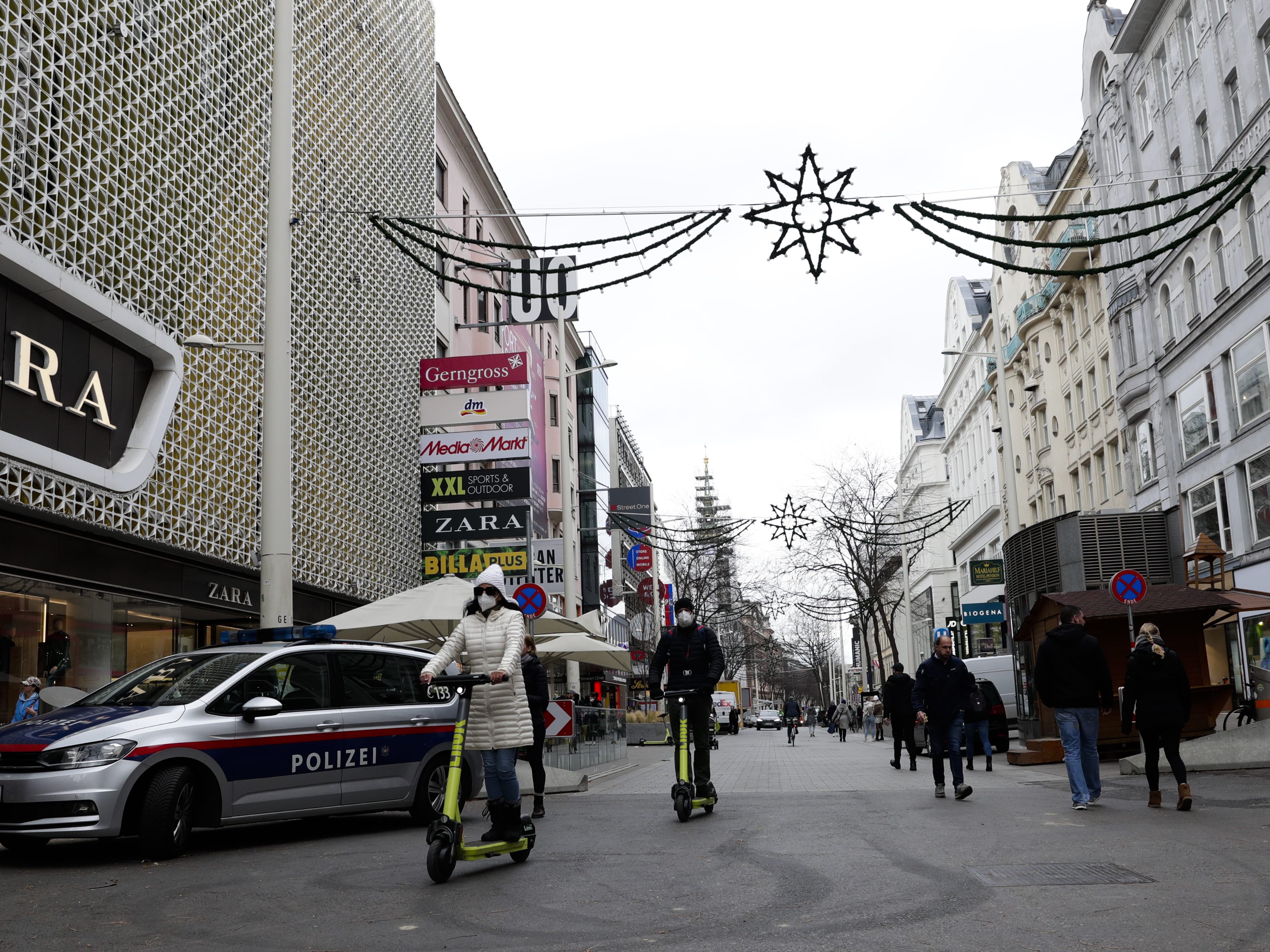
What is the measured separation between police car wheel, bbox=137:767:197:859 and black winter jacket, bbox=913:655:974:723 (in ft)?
25.2

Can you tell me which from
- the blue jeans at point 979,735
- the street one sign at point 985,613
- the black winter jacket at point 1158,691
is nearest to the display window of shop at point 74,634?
the blue jeans at point 979,735

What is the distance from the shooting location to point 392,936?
6.32 m

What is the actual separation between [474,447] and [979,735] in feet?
51.0

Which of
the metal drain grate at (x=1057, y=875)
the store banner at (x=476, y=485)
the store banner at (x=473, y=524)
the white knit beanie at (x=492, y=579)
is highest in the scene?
the store banner at (x=476, y=485)

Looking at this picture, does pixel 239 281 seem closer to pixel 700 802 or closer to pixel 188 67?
pixel 188 67

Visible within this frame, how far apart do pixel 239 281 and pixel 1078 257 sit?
101ft

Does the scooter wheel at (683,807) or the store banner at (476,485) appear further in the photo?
the store banner at (476,485)

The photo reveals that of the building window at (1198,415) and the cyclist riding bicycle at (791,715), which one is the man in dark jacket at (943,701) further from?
the cyclist riding bicycle at (791,715)

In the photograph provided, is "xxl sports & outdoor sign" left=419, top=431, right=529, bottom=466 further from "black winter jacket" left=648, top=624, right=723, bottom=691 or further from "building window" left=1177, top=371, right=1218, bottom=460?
"black winter jacket" left=648, top=624, right=723, bottom=691

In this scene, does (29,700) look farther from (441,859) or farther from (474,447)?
(474,447)

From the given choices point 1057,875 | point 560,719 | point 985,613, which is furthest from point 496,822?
point 985,613

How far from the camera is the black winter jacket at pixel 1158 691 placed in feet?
38.3

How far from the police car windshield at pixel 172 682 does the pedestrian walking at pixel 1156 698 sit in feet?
25.2

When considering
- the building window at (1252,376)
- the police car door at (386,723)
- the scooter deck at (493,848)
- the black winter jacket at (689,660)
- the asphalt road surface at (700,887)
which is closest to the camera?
the asphalt road surface at (700,887)
